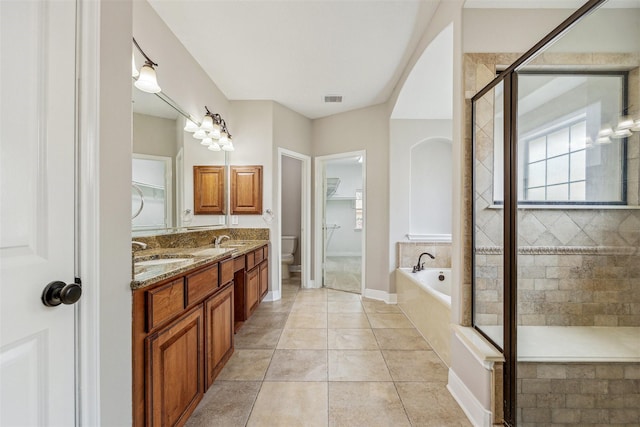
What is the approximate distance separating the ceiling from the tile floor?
2.71 meters

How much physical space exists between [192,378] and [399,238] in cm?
276

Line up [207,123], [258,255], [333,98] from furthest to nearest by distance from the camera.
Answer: [333,98]
[258,255]
[207,123]

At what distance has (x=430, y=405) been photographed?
1.57m

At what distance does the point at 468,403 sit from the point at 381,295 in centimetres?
206

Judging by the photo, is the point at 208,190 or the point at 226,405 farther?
the point at 208,190

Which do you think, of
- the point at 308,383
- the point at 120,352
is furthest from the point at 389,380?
the point at 120,352

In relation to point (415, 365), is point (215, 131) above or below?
above

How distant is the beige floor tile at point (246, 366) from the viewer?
1.84 metres

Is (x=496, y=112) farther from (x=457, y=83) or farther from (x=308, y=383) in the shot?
(x=308, y=383)

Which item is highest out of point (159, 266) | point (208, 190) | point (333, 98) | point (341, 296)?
point (333, 98)

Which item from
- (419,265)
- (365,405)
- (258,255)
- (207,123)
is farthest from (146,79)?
(419,265)
